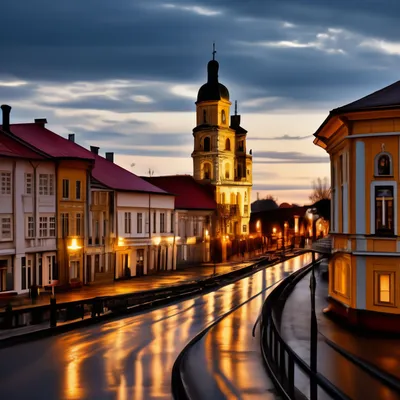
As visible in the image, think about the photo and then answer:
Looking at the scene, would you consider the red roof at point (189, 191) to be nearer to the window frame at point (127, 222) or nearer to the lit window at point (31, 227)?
the window frame at point (127, 222)

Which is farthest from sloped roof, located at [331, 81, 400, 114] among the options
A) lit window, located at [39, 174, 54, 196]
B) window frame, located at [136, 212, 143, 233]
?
window frame, located at [136, 212, 143, 233]

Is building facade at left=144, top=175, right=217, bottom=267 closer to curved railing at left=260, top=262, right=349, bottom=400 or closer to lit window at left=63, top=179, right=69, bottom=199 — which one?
lit window at left=63, top=179, right=69, bottom=199

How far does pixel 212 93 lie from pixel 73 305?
58.6 metres

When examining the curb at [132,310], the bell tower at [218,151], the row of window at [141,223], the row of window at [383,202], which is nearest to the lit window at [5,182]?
the curb at [132,310]

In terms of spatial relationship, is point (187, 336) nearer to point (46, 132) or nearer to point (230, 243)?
point (46, 132)

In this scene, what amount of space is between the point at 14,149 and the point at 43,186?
11.1ft

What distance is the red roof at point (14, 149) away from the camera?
4475cm

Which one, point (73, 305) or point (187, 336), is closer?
point (187, 336)

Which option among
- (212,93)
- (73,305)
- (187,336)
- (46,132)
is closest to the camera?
(187,336)

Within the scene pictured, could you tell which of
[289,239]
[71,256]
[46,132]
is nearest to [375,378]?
[71,256]

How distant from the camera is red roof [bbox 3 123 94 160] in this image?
49375 mm

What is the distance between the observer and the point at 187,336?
29094 mm

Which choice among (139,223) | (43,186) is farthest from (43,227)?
(139,223)

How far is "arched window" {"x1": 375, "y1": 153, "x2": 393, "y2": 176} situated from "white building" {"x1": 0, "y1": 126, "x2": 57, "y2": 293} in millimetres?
24498
